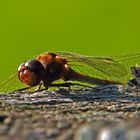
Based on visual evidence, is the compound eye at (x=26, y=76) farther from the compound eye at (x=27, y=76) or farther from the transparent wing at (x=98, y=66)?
the transparent wing at (x=98, y=66)

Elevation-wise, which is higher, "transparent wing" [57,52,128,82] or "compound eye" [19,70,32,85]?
"compound eye" [19,70,32,85]

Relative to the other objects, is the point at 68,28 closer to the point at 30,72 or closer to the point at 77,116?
the point at 30,72

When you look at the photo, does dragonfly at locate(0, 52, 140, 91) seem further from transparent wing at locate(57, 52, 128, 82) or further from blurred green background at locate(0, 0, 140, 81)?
blurred green background at locate(0, 0, 140, 81)

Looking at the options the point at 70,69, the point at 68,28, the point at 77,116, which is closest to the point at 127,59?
the point at 70,69

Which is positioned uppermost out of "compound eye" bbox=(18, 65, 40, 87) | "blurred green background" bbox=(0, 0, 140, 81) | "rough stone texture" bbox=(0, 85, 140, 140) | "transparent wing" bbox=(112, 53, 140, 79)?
"rough stone texture" bbox=(0, 85, 140, 140)

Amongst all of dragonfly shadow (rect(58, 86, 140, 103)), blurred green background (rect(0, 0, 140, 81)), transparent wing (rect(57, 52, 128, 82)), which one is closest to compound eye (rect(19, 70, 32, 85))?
transparent wing (rect(57, 52, 128, 82))

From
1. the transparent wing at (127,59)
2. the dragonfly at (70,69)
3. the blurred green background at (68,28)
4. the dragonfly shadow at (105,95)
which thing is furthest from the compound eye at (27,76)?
the blurred green background at (68,28)
